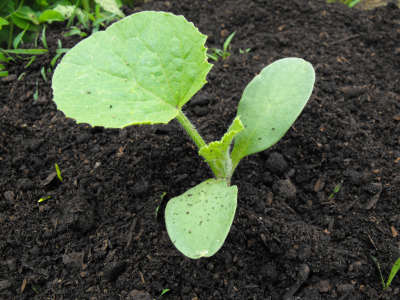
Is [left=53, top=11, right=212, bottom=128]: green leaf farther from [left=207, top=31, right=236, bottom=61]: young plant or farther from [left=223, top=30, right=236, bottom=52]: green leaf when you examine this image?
[left=223, top=30, right=236, bottom=52]: green leaf

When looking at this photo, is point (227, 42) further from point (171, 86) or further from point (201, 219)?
point (201, 219)

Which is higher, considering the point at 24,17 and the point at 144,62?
the point at 144,62

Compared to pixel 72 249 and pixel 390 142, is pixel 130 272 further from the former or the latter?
pixel 390 142

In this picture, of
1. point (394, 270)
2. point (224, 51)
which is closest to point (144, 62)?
point (224, 51)

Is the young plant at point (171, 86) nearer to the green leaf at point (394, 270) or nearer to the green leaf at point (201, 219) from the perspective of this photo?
the green leaf at point (201, 219)

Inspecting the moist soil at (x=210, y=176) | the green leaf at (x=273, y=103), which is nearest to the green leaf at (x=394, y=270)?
the moist soil at (x=210, y=176)

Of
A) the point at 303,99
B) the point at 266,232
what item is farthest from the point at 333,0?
the point at 266,232

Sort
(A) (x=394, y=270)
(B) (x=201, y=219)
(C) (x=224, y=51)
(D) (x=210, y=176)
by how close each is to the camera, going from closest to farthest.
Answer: (B) (x=201, y=219), (A) (x=394, y=270), (D) (x=210, y=176), (C) (x=224, y=51)
